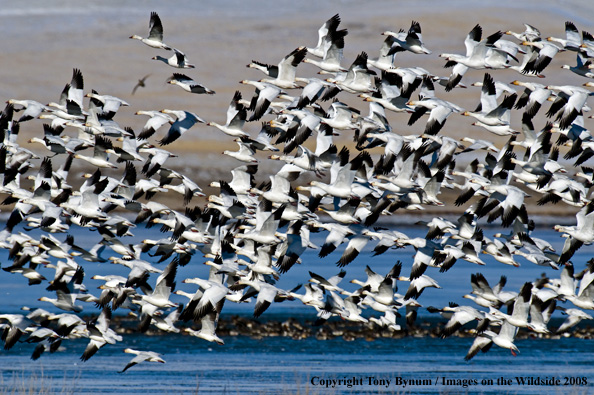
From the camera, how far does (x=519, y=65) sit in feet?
68.2

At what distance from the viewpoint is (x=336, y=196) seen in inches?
724

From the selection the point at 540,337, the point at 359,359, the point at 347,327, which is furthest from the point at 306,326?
the point at 540,337

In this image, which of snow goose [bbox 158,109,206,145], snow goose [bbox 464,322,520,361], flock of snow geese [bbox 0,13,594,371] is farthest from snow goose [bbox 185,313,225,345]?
snow goose [bbox 464,322,520,361]

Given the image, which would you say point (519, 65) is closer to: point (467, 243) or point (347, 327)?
point (467, 243)

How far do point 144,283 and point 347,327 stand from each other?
12.9m

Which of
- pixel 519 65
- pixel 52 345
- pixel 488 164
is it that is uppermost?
pixel 519 65

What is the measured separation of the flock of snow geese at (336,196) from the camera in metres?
18.4

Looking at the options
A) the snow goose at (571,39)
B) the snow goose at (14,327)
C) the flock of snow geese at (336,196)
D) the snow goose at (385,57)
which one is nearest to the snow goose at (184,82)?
the flock of snow geese at (336,196)

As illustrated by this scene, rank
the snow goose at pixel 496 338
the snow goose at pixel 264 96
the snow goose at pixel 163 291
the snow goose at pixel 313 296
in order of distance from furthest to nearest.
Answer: the snow goose at pixel 264 96
the snow goose at pixel 313 296
the snow goose at pixel 163 291
the snow goose at pixel 496 338

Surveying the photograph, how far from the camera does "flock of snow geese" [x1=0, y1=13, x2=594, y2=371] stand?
18.4 m

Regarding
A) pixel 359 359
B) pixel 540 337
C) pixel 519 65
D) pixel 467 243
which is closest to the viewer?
pixel 467 243

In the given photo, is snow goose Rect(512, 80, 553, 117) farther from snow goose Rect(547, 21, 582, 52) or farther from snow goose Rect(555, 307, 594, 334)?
snow goose Rect(555, 307, 594, 334)

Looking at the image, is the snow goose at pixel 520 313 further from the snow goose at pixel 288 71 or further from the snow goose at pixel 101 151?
the snow goose at pixel 101 151

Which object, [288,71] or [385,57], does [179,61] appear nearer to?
[288,71]
